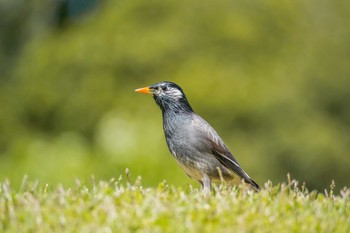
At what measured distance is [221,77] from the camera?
31.5 meters

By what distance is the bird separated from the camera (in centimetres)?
1113

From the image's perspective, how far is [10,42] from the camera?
4369 cm

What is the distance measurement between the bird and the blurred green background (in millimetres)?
16005

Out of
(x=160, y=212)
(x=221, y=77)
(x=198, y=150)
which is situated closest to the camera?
(x=160, y=212)

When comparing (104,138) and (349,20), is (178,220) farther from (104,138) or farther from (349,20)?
(349,20)

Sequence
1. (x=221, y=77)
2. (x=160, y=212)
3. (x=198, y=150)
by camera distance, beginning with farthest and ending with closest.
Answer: (x=221, y=77), (x=198, y=150), (x=160, y=212)

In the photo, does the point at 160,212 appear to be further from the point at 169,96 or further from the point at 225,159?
the point at 169,96

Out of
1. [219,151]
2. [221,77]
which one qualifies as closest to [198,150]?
[219,151]

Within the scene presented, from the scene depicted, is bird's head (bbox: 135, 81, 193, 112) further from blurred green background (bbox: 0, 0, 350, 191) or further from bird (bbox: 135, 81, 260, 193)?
blurred green background (bbox: 0, 0, 350, 191)

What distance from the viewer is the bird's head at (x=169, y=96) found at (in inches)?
464

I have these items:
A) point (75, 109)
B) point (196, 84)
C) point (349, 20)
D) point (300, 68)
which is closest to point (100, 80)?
point (75, 109)

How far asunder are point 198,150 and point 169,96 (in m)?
0.98

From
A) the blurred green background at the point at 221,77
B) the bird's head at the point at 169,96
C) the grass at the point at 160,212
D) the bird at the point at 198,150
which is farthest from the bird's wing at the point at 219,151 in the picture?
the blurred green background at the point at 221,77

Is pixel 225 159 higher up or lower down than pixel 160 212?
higher up
